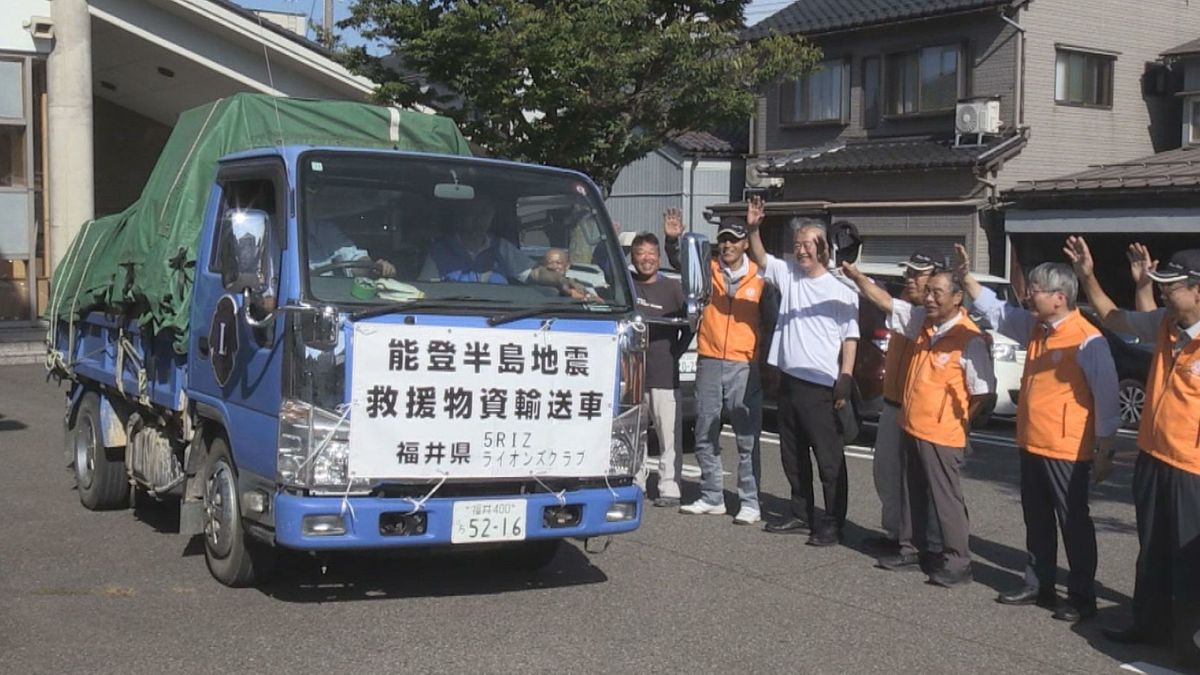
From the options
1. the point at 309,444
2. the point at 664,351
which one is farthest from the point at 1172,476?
the point at 664,351

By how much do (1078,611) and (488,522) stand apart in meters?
2.94

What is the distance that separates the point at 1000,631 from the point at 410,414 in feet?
9.78

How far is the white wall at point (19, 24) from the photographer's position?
2039 cm

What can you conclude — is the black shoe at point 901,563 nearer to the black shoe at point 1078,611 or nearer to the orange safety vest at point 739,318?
the black shoe at point 1078,611

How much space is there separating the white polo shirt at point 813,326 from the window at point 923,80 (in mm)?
18018

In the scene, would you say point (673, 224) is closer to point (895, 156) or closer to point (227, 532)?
point (227, 532)

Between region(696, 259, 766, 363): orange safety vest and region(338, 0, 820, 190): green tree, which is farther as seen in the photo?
region(338, 0, 820, 190): green tree

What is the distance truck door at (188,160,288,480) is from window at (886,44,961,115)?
2028 centimetres

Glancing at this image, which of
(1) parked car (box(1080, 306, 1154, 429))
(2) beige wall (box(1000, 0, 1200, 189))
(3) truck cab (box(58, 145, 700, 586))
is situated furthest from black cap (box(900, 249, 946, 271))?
(2) beige wall (box(1000, 0, 1200, 189))

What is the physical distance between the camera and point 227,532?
268 inches

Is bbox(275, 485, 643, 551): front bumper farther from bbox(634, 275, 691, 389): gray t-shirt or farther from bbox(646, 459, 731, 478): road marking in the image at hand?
bbox(646, 459, 731, 478): road marking

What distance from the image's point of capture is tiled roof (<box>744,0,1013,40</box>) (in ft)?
81.5

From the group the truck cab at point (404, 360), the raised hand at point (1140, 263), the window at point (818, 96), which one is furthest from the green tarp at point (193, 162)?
the window at point (818, 96)

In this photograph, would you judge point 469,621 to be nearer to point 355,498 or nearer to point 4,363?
point 355,498
